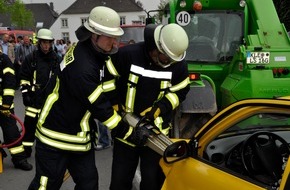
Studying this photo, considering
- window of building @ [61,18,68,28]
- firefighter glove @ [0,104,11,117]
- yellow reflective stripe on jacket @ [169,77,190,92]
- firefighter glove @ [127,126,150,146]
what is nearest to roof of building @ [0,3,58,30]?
window of building @ [61,18,68,28]

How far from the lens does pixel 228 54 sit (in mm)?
6059

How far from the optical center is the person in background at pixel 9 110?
511 cm

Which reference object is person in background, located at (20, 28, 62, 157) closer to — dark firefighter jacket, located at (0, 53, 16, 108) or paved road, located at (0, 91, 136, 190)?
dark firefighter jacket, located at (0, 53, 16, 108)

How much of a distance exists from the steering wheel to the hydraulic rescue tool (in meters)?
0.54

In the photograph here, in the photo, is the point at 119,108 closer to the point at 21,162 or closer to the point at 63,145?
the point at 63,145

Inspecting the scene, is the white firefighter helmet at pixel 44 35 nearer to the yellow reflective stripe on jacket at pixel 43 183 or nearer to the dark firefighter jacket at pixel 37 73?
the dark firefighter jacket at pixel 37 73

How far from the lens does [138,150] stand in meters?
3.55

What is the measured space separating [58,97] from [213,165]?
1.26m

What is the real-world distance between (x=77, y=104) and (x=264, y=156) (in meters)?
1.39

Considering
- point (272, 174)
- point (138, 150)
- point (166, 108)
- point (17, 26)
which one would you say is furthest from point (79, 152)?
point (17, 26)

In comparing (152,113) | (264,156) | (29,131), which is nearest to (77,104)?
(152,113)

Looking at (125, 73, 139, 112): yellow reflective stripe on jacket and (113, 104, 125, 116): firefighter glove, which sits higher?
(125, 73, 139, 112): yellow reflective stripe on jacket

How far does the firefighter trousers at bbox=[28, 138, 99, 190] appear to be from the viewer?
10.7 ft

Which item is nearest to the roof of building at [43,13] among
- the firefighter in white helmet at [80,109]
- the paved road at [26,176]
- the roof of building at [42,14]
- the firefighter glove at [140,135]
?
the roof of building at [42,14]
